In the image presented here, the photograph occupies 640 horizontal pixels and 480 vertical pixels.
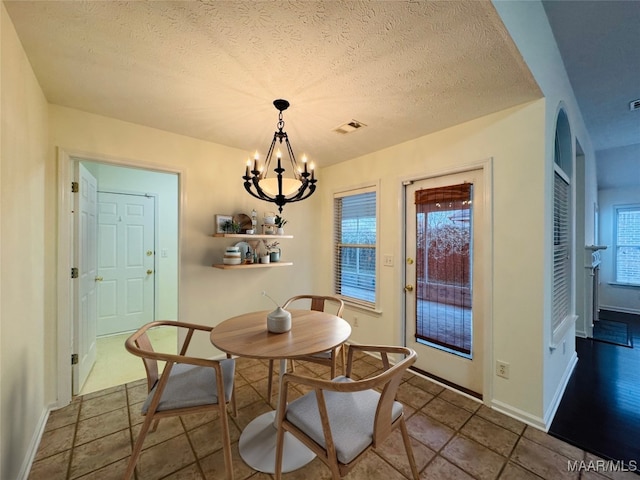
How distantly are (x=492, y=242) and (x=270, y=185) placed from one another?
6.04 feet

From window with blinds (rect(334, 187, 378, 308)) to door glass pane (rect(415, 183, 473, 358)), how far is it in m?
0.58

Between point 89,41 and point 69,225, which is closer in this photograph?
point 89,41

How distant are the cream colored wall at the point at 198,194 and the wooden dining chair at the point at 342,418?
183 centimetres

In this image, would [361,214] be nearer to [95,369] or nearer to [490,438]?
[490,438]

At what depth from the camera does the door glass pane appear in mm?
→ 2426

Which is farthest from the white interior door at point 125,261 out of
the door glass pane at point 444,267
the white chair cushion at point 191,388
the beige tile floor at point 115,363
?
the door glass pane at point 444,267

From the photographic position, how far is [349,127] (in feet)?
8.26

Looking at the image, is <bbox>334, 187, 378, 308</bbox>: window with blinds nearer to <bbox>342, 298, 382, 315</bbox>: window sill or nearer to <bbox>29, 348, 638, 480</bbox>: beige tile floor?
<bbox>342, 298, 382, 315</bbox>: window sill

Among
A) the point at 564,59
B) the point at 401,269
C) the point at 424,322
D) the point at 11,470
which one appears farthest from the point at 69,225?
the point at 564,59

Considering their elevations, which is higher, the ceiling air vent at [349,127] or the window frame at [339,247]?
the ceiling air vent at [349,127]

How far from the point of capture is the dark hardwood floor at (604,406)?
5.74ft

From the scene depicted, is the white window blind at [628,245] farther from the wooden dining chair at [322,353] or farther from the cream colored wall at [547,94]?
the wooden dining chair at [322,353]

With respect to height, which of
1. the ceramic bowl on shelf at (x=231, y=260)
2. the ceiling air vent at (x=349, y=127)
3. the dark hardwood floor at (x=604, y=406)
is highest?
the ceiling air vent at (x=349, y=127)

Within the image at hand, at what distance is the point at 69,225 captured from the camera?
2189 millimetres
